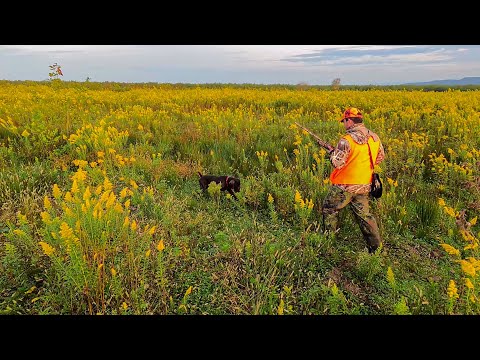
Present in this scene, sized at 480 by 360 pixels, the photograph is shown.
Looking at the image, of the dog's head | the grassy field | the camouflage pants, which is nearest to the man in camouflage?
the camouflage pants

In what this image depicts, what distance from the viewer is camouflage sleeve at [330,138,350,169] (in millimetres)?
3152

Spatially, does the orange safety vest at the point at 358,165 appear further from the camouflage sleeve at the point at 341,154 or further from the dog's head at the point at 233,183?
the dog's head at the point at 233,183

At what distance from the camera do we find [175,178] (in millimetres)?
4992

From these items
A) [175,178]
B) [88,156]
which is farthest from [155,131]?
[175,178]

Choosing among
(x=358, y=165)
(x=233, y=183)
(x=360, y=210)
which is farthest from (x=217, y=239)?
(x=358, y=165)

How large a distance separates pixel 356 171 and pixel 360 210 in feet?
1.44

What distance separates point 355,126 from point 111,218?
2.60 metres

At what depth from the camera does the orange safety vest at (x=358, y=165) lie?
10.4 feet

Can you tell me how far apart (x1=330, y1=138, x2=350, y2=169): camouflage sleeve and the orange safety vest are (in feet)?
0.15

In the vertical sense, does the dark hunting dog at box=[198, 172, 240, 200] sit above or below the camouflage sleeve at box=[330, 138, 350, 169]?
below

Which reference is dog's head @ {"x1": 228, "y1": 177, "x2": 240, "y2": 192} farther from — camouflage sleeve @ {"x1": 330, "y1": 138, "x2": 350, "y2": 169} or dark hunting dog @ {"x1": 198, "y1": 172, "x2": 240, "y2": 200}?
camouflage sleeve @ {"x1": 330, "y1": 138, "x2": 350, "y2": 169}

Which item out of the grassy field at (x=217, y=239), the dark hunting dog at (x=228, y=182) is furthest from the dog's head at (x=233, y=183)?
the grassy field at (x=217, y=239)

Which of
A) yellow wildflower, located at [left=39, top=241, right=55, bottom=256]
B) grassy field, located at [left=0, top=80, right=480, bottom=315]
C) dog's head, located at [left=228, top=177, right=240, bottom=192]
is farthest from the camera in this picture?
dog's head, located at [left=228, top=177, right=240, bottom=192]

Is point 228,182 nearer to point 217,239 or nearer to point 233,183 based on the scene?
point 233,183
